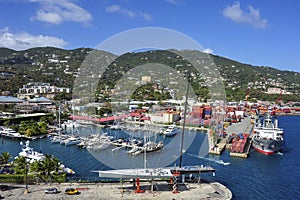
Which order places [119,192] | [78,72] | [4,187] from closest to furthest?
[119,192] < [4,187] < [78,72]

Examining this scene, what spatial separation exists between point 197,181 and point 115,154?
923cm

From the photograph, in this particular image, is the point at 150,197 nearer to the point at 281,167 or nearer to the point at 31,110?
the point at 281,167

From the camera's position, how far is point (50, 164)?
12906mm

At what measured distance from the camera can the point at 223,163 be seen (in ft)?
62.0

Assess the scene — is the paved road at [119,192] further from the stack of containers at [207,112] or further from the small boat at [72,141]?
the stack of containers at [207,112]

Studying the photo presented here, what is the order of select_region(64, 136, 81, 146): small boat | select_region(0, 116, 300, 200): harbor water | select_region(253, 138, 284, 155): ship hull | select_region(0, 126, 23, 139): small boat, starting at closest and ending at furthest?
select_region(0, 116, 300, 200): harbor water
select_region(253, 138, 284, 155): ship hull
select_region(64, 136, 81, 146): small boat
select_region(0, 126, 23, 139): small boat

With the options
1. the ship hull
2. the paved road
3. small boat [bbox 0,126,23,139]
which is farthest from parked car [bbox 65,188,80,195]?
small boat [bbox 0,126,23,139]

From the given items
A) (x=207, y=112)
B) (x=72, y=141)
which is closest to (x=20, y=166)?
(x=72, y=141)

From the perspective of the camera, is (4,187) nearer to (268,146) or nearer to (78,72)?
(268,146)

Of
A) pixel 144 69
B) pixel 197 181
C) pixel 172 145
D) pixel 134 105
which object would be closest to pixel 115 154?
pixel 172 145

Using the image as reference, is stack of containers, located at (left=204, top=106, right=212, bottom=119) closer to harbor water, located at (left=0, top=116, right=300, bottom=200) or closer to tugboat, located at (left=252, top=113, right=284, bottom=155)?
harbor water, located at (left=0, top=116, right=300, bottom=200)

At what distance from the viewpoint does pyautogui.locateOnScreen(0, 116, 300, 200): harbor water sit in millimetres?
14438

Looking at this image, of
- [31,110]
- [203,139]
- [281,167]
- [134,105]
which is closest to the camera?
[281,167]

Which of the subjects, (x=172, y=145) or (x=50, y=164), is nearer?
(x=50, y=164)
